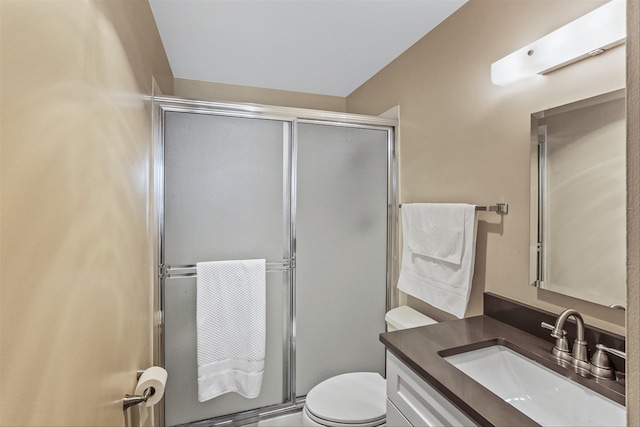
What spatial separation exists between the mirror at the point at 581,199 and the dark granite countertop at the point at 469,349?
234mm

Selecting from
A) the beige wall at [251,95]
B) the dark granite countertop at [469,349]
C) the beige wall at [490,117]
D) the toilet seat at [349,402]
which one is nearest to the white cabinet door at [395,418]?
the dark granite countertop at [469,349]

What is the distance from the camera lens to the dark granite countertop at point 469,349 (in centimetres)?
76

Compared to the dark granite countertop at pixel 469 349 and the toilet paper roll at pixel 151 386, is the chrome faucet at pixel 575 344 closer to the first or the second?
the dark granite countertop at pixel 469 349

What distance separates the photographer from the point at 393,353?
1.11m

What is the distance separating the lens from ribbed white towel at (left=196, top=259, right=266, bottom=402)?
1.74m

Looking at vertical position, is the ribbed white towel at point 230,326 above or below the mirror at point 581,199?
below

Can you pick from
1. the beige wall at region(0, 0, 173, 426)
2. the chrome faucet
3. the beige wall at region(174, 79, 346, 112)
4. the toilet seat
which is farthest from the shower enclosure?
the chrome faucet

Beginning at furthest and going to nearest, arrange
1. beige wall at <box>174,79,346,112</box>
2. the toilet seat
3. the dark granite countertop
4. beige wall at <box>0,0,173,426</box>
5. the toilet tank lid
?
1. beige wall at <box>174,79,346,112</box>
2. the toilet tank lid
3. the toilet seat
4. the dark granite countertop
5. beige wall at <box>0,0,173,426</box>

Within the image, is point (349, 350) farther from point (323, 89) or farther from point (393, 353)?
point (323, 89)

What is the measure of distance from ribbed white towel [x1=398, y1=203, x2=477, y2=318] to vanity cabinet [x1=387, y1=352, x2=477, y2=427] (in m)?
0.48

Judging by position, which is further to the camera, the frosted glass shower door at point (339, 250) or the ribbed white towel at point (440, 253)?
the frosted glass shower door at point (339, 250)

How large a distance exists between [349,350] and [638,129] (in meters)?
2.08

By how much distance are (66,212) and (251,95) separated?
Result: 91.0 inches

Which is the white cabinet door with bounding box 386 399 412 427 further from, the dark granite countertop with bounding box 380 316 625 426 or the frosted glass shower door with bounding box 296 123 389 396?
the frosted glass shower door with bounding box 296 123 389 396
